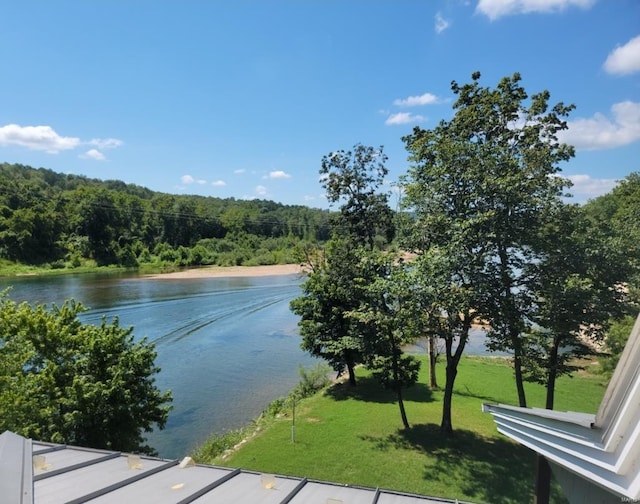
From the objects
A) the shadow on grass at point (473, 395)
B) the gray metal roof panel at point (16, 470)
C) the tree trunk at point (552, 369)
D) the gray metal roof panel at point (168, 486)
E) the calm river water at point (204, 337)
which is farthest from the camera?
the calm river water at point (204, 337)

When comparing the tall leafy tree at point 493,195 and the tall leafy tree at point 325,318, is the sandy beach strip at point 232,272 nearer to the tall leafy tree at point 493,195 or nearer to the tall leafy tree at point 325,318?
the tall leafy tree at point 325,318

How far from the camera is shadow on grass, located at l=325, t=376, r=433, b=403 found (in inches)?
739

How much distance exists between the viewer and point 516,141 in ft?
41.3

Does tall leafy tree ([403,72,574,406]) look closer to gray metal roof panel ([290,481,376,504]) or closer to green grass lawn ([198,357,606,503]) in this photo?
green grass lawn ([198,357,606,503])

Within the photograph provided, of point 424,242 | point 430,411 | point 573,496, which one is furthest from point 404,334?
point 573,496

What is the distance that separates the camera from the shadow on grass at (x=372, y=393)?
18.8 meters

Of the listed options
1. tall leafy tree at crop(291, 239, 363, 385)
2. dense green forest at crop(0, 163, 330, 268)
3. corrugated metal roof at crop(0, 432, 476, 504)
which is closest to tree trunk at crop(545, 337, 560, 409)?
tall leafy tree at crop(291, 239, 363, 385)

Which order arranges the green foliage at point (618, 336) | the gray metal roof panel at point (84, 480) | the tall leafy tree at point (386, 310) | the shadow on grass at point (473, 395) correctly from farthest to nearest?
the shadow on grass at point (473, 395)
the green foliage at point (618, 336)
the tall leafy tree at point (386, 310)
the gray metal roof panel at point (84, 480)

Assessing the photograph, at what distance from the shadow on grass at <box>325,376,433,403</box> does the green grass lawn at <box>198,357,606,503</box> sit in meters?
0.05

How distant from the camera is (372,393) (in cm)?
1967

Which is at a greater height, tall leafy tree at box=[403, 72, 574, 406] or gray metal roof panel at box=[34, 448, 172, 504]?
tall leafy tree at box=[403, 72, 574, 406]

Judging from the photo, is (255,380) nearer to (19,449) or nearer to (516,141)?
(516,141)

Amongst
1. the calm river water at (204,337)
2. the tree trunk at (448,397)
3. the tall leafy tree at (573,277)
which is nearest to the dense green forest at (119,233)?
the calm river water at (204,337)

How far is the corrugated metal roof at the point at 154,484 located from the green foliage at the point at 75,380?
6122mm
